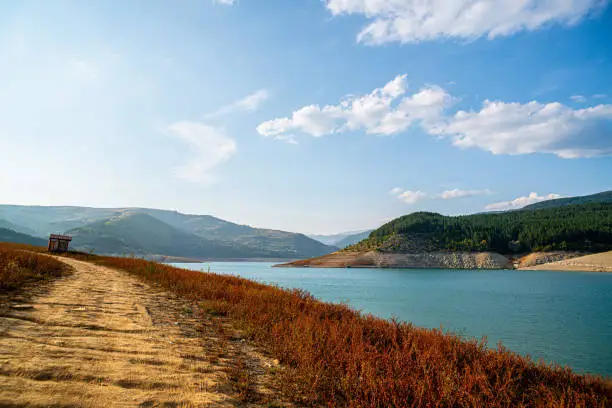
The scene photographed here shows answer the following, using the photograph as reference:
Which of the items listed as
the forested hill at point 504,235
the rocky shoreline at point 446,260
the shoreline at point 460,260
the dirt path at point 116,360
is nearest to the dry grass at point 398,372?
the dirt path at point 116,360

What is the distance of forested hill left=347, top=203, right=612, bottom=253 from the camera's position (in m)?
107

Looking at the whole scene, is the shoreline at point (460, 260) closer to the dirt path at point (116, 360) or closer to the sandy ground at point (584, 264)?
the sandy ground at point (584, 264)

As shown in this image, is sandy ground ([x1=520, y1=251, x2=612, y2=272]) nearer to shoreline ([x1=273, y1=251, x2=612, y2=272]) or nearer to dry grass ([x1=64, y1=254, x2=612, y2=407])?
shoreline ([x1=273, y1=251, x2=612, y2=272])

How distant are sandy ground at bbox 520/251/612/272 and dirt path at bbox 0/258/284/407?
347ft

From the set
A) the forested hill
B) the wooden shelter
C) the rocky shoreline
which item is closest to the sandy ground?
the rocky shoreline

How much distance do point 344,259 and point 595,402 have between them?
118321 mm

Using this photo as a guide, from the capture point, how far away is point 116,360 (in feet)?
16.0

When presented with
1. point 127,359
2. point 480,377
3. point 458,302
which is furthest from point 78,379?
point 458,302

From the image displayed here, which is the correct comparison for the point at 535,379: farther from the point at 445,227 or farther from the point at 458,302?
the point at 445,227

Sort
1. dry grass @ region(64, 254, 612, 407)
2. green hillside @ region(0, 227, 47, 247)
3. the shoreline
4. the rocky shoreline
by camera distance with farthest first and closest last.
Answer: green hillside @ region(0, 227, 47, 247)
the rocky shoreline
the shoreline
dry grass @ region(64, 254, 612, 407)

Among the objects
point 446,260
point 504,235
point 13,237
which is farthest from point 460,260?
point 13,237

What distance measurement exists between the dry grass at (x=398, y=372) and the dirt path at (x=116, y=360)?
1.90 feet

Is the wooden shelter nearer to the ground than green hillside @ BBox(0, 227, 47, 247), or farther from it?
nearer to the ground

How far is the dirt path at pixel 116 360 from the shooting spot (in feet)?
12.4
